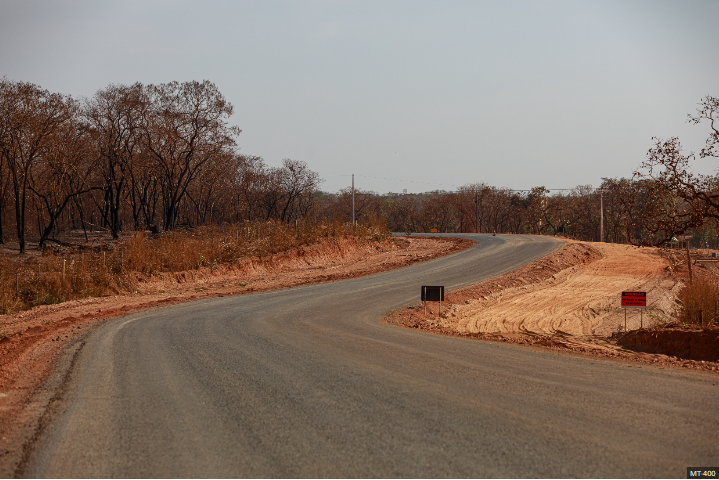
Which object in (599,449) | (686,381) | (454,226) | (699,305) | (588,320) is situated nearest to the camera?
(599,449)

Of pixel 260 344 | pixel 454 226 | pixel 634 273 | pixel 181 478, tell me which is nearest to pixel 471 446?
pixel 181 478

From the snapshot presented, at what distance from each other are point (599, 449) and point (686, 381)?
3848 millimetres

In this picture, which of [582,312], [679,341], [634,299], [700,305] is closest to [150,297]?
[582,312]

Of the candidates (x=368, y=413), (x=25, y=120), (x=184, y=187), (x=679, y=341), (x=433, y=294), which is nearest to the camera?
(x=368, y=413)

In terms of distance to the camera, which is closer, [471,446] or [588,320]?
[471,446]

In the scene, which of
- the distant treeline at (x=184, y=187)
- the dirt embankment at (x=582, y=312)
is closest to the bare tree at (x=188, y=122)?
the distant treeline at (x=184, y=187)

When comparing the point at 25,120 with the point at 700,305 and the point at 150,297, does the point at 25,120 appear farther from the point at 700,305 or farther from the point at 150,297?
the point at 700,305

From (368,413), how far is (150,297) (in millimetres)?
19150

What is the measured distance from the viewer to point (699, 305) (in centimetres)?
1477

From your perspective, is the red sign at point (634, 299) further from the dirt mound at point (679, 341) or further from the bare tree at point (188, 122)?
the bare tree at point (188, 122)

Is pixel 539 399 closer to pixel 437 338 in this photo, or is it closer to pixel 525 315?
pixel 437 338

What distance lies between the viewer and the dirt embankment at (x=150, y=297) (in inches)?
312

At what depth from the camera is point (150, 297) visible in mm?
23359

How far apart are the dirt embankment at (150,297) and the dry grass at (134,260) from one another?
0.70 m
